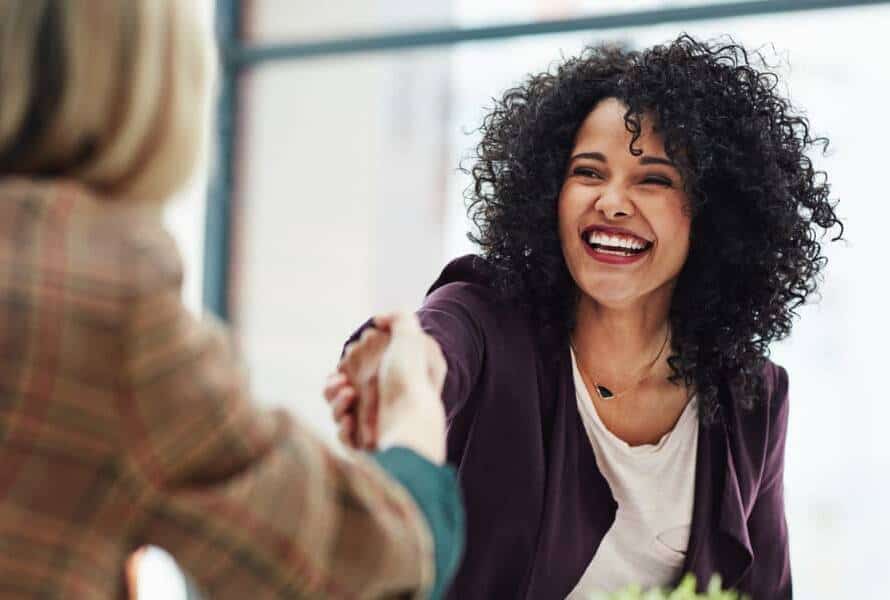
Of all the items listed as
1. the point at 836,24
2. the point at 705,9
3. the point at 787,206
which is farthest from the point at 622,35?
the point at 787,206

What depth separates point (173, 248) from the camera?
0.96 m

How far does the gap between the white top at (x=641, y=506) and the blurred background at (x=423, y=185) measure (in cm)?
132

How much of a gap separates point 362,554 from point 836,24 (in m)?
2.70

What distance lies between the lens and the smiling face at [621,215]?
1857 millimetres

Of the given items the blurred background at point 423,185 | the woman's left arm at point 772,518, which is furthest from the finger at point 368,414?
the blurred background at point 423,185

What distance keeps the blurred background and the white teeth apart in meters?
1.28

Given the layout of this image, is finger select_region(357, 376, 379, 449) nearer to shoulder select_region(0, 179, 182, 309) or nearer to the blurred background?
shoulder select_region(0, 179, 182, 309)

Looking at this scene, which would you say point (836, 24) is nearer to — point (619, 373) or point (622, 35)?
point (622, 35)

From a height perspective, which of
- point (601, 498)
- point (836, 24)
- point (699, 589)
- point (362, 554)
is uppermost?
point (836, 24)

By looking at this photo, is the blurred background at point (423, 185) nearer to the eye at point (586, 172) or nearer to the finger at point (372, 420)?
the eye at point (586, 172)

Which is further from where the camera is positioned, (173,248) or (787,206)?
(787,206)

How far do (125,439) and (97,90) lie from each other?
0.28m

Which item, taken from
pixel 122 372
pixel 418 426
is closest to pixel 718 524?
pixel 418 426

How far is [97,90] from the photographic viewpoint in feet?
3.04
